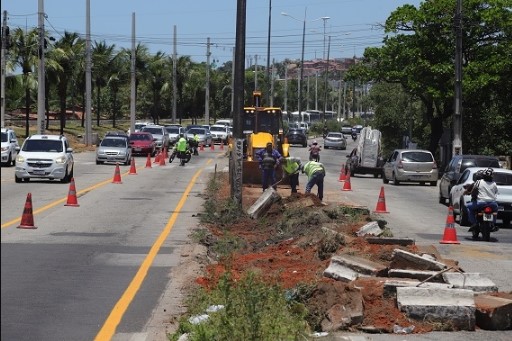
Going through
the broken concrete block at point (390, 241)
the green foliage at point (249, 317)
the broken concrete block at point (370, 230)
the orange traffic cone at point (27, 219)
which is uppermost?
the green foliage at point (249, 317)

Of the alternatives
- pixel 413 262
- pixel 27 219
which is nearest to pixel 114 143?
pixel 27 219

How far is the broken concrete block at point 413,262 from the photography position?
41.0ft

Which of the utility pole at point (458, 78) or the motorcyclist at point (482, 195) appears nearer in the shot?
the motorcyclist at point (482, 195)

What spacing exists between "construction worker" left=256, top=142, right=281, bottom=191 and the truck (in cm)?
2056

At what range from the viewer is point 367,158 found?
173 ft

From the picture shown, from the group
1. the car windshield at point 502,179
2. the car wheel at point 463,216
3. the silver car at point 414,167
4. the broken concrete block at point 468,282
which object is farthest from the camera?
the silver car at point 414,167

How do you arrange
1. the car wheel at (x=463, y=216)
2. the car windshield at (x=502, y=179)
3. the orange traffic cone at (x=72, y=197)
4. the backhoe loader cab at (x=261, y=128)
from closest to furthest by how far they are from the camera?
the car wheel at (x=463, y=216) < the car windshield at (x=502, y=179) < the orange traffic cone at (x=72, y=197) < the backhoe loader cab at (x=261, y=128)

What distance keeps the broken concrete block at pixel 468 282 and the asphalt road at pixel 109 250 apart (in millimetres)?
1481

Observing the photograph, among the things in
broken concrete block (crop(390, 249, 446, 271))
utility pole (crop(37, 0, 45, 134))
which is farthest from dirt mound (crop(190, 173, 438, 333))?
utility pole (crop(37, 0, 45, 134))

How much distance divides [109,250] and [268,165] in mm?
13651

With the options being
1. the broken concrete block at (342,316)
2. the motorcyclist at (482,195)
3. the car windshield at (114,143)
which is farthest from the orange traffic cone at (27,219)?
the car windshield at (114,143)

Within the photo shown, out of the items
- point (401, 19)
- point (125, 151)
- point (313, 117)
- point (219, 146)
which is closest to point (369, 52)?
point (401, 19)

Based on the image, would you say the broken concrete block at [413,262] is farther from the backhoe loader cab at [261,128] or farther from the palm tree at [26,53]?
the palm tree at [26,53]

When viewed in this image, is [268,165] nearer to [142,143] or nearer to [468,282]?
[468,282]
